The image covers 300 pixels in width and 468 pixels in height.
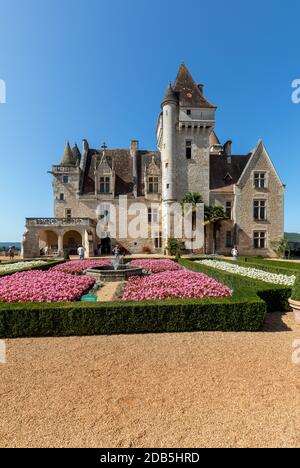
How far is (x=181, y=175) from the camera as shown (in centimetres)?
2936

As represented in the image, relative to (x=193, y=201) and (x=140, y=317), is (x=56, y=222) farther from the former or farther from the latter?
(x=140, y=317)

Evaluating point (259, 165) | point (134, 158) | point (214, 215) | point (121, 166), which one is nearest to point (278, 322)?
point (214, 215)

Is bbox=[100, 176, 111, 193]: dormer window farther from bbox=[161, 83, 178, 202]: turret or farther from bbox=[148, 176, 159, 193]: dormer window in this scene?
bbox=[161, 83, 178, 202]: turret

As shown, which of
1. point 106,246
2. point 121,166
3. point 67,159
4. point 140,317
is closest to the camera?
point 140,317

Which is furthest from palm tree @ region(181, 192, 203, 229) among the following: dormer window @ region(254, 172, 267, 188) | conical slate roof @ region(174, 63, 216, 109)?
conical slate roof @ region(174, 63, 216, 109)

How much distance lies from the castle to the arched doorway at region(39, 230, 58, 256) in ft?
0.46

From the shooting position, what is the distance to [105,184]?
30531mm

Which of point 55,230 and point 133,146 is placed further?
point 133,146

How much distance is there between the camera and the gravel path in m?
2.92

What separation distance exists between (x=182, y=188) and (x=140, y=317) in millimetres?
24751

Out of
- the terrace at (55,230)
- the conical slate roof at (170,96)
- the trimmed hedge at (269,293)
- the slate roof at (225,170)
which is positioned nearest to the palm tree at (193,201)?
the slate roof at (225,170)
